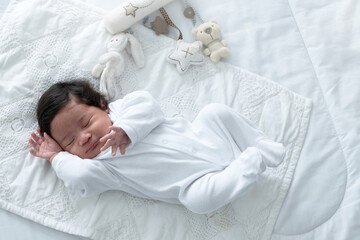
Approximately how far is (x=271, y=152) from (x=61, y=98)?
0.70 meters

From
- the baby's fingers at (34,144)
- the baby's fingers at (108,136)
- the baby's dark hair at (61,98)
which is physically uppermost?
the baby's dark hair at (61,98)

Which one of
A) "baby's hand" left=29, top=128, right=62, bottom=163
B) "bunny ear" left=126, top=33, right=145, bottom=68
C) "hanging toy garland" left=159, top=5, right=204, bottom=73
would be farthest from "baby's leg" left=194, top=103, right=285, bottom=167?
"baby's hand" left=29, top=128, right=62, bottom=163

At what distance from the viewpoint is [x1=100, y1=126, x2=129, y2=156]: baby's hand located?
129 centimetres

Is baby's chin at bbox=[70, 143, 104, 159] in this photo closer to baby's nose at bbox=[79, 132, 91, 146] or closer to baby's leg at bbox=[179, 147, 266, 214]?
baby's nose at bbox=[79, 132, 91, 146]

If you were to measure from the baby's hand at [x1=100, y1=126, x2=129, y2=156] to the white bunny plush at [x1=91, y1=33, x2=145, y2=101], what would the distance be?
0.23 m

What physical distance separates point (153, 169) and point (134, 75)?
1.25 feet

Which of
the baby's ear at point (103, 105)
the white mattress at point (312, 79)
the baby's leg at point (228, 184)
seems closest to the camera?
the baby's leg at point (228, 184)

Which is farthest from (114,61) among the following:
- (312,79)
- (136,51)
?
(312,79)

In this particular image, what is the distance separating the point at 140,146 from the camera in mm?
1396

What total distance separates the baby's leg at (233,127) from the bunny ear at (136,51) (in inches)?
12.8

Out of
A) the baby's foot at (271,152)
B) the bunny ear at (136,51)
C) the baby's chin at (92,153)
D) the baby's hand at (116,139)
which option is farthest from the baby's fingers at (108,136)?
the baby's foot at (271,152)

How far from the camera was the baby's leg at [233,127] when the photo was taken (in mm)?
1376

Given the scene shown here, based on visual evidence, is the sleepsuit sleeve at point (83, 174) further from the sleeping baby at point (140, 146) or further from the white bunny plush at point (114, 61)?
the white bunny plush at point (114, 61)

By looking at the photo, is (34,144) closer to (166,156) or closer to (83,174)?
(83,174)
